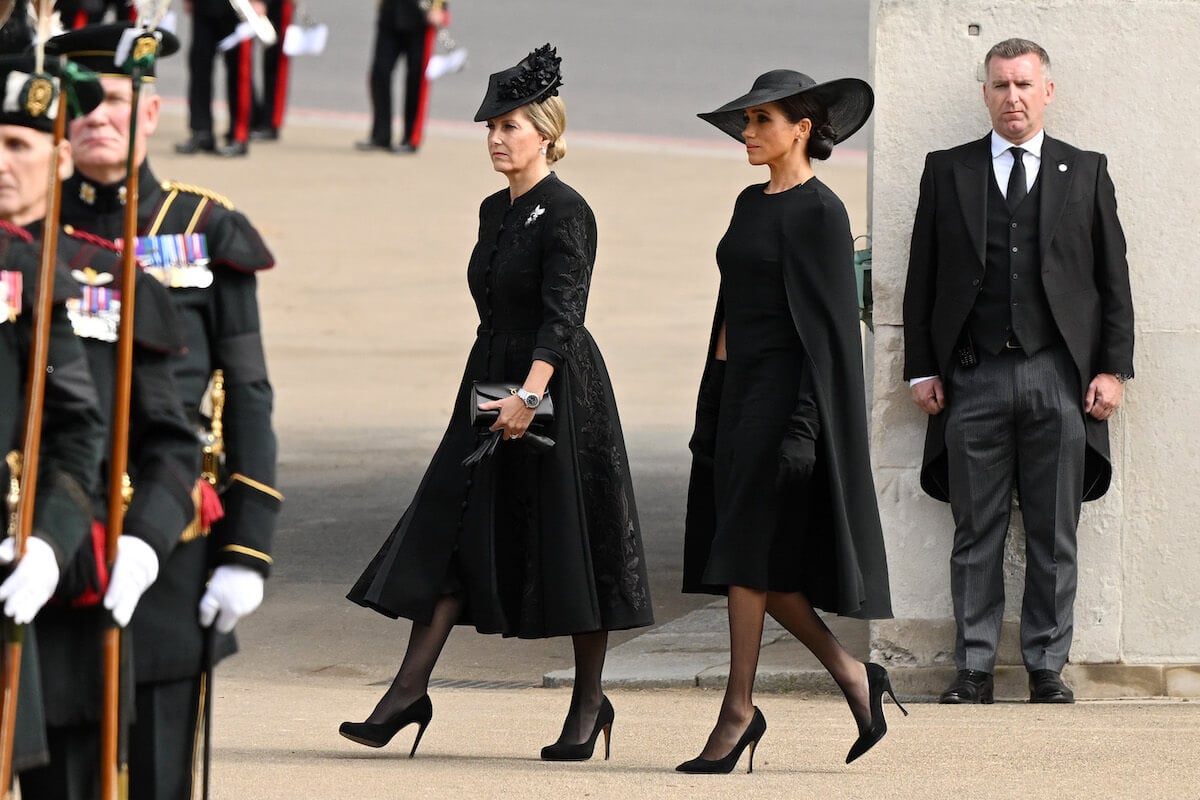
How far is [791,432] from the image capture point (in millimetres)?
5723

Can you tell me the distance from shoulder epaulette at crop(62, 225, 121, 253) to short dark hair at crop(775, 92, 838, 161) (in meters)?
2.27

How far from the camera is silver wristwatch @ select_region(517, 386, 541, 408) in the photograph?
5832mm

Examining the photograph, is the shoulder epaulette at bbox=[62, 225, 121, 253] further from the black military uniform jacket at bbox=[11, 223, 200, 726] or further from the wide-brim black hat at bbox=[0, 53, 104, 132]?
the wide-brim black hat at bbox=[0, 53, 104, 132]

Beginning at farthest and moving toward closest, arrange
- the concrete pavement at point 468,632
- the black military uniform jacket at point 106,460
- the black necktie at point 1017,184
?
the black necktie at point 1017,184, the concrete pavement at point 468,632, the black military uniform jacket at point 106,460

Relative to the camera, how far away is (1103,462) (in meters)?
6.81

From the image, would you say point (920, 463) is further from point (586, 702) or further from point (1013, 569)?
point (586, 702)

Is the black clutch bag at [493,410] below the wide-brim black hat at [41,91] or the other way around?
below

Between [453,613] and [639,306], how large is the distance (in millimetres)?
9022

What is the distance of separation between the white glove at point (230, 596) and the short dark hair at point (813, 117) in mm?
2371

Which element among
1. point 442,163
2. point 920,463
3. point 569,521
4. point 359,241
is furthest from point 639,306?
point 569,521

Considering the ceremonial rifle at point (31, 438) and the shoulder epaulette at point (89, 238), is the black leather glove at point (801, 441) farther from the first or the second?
the ceremonial rifle at point (31, 438)

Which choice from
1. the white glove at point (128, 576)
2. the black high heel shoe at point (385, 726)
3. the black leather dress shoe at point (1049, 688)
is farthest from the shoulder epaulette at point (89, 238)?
the black leather dress shoe at point (1049, 688)

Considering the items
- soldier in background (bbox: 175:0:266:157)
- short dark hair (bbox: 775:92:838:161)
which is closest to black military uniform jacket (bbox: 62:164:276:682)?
short dark hair (bbox: 775:92:838:161)

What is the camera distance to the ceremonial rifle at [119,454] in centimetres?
376
